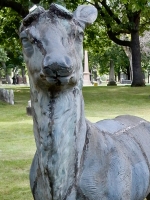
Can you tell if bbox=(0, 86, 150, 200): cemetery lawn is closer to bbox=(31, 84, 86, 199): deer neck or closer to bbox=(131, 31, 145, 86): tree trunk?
bbox=(131, 31, 145, 86): tree trunk

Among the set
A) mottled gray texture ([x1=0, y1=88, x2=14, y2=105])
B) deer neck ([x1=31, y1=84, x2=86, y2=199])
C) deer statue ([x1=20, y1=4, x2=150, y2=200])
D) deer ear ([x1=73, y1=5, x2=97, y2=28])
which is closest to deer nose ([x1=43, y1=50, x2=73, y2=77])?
deer statue ([x1=20, y1=4, x2=150, y2=200])

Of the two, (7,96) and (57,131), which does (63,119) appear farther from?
(7,96)

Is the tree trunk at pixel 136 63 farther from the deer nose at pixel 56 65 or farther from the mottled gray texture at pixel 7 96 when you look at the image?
the deer nose at pixel 56 65

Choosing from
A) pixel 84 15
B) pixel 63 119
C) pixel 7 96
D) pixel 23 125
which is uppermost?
pixel 84 15

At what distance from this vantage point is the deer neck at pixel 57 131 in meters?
2.71

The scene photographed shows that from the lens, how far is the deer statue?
2666 mm

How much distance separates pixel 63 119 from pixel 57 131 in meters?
0.08

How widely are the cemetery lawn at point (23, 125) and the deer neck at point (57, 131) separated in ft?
13.7

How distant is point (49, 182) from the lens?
283 centimetres

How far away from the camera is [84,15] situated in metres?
3.01

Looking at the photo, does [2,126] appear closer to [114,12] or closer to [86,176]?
[86,176]

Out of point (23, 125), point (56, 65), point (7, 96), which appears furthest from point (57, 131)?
point (7, 96)

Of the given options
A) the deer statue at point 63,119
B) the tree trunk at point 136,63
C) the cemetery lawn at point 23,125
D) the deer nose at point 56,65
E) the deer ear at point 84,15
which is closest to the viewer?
the deer nose at point 56,65

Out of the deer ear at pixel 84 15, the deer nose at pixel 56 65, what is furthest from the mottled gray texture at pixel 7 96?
the deer nose at pixel 56 65
